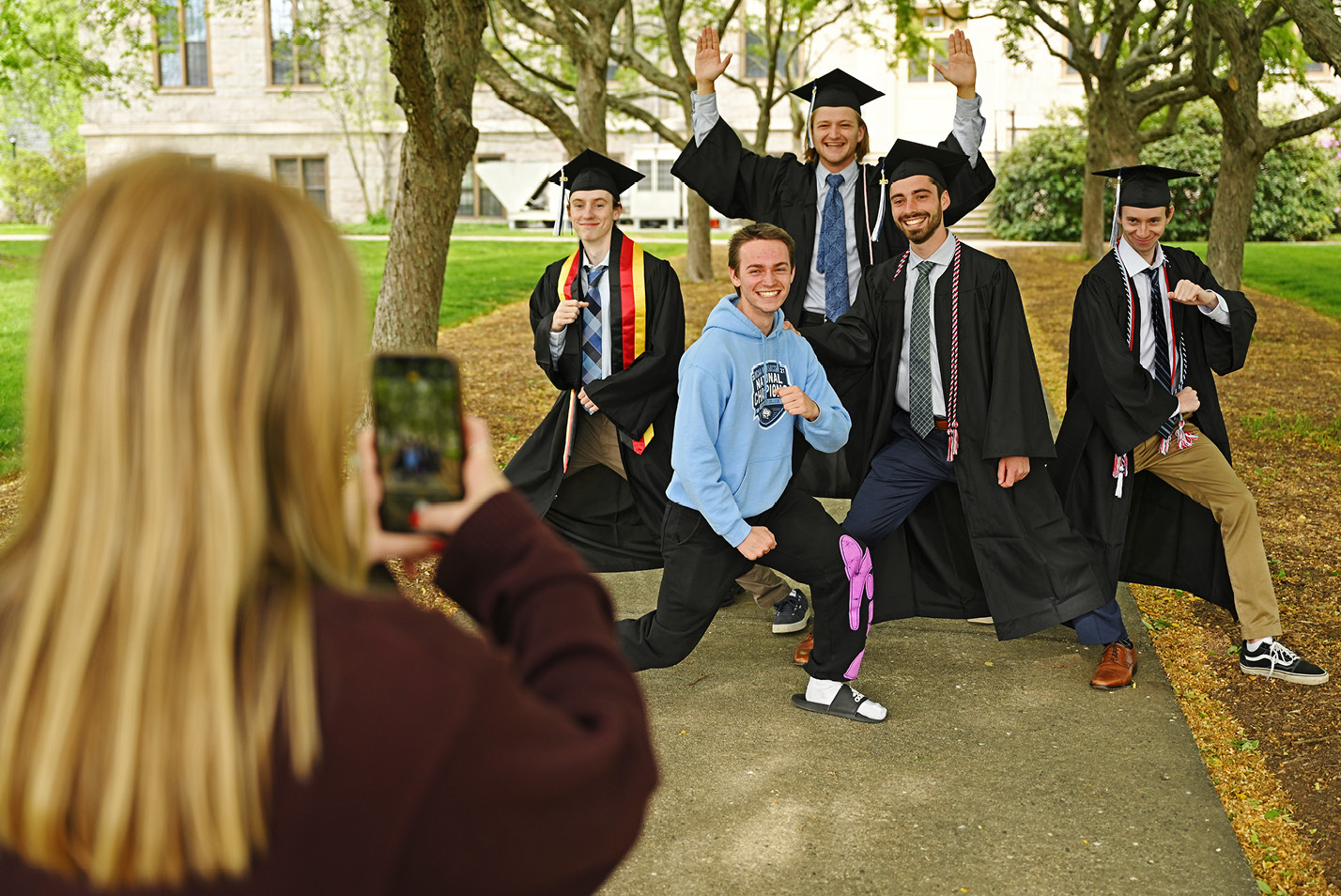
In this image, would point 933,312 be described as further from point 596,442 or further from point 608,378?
point 596,442

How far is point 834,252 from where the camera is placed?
5.64 m

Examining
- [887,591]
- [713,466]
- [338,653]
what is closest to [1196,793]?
[887,591]

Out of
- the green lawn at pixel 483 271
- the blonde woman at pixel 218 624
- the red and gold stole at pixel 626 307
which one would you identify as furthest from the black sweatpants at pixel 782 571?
the green lawn at pixel 483 271

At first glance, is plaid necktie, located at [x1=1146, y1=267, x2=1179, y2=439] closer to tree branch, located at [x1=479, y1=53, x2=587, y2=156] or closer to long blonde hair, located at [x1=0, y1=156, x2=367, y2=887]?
long blonde hair, located at [x1=0, y1=156, x2=367, y2=887]

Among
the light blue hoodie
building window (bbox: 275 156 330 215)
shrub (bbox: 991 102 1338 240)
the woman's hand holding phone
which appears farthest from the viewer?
building window (bbox: 275 156 330 215)

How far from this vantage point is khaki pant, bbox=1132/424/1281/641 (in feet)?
15.7

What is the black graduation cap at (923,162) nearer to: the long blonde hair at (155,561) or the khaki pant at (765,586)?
the khaki pant at (765,586)

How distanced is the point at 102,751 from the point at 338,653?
22 cm

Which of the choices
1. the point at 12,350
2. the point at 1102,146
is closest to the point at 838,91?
the point at 12,350

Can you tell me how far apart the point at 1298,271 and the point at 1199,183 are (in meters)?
9.27

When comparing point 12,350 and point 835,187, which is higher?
point 835,187

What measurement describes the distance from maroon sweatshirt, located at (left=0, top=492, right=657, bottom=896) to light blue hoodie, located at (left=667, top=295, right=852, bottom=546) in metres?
2.75

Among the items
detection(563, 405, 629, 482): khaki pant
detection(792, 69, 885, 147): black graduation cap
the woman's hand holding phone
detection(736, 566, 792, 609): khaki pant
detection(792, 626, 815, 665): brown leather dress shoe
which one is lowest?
detection(792, 626, 815, 665): brown leather dress shoe

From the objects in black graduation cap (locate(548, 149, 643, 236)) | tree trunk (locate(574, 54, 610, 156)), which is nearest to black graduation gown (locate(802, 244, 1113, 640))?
black graduation cap (locate(548, 149, 643, 236))
